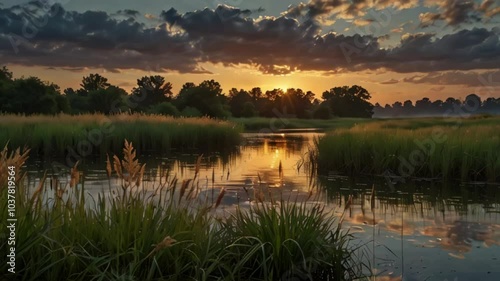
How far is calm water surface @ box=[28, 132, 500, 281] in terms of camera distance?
23.7 feet

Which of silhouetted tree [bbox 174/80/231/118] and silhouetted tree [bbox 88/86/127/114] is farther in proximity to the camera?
silhouetted tree [bbox 88/86/127/114]

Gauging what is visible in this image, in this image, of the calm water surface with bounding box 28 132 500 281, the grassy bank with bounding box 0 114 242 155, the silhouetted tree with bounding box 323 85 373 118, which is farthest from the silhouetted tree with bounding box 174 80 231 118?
the silhouetted tree with bounding box 323 85 373 118

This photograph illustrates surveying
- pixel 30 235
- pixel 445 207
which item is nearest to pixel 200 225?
pixel 30 235

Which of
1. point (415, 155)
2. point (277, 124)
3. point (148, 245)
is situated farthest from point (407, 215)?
Answer: point (277, 124)

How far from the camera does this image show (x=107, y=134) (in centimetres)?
2641

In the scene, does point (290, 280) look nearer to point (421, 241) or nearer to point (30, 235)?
point (30, 235)

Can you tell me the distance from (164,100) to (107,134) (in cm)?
7504

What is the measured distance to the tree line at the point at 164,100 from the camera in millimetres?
63219

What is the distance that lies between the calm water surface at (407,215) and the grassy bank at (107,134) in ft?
16.4

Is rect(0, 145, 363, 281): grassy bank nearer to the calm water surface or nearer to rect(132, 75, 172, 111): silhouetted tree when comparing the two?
the calm water surface

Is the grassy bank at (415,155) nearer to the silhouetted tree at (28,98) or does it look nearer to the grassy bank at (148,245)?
the grassy bank at (148,245)

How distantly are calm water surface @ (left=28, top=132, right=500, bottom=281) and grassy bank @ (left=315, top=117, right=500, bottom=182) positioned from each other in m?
0.88

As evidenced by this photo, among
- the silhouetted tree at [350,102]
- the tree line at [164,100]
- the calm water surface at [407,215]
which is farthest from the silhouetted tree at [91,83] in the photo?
the calm water surface at [407,215]

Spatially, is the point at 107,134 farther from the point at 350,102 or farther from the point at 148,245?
the point at 350,102
